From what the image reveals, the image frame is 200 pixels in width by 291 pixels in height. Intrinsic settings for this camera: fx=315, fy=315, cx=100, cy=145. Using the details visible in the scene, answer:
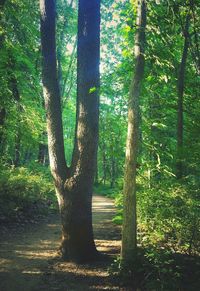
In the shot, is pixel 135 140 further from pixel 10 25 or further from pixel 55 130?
pixel 10 25

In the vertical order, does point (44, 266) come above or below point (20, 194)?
below

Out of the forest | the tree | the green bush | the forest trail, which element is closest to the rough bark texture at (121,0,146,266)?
the forest

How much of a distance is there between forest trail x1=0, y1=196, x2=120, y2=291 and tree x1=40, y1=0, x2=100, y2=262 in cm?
50

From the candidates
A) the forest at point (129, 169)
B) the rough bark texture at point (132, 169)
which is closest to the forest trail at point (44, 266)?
the forest at point (129, 169)

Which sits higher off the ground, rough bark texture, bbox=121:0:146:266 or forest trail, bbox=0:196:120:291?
rough bark texture, bbox=121:0:146:266

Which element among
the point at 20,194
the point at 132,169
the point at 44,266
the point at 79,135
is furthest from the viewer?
the point at 20,194

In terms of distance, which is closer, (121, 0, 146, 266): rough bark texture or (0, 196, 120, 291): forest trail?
(0, 196, 120, 291): forest trail

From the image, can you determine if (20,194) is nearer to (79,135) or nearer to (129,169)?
(79,135)

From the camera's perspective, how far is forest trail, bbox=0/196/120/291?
5.80m

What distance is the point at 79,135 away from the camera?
23.9 ft

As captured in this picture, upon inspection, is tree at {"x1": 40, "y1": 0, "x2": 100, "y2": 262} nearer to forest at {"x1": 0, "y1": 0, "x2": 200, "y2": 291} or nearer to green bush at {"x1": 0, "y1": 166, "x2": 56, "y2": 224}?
forest at {"x1": 0, "y1": 0, "x2": 200, "y2": 291}

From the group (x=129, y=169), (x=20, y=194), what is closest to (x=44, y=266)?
(x=129, y=169)

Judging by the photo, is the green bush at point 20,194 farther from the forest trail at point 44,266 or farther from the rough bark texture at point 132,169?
the rough bark texture at point 132,169

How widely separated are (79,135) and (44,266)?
2983mm
